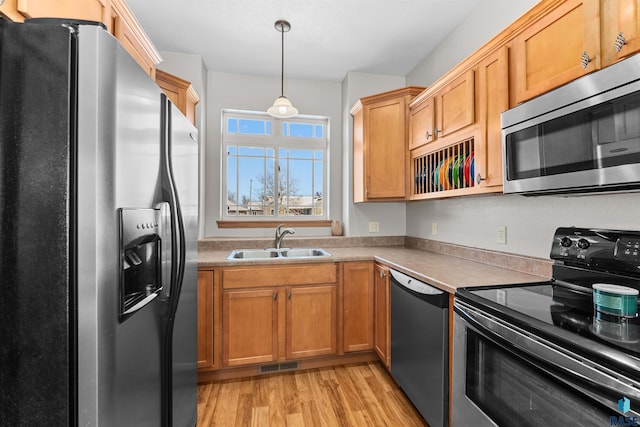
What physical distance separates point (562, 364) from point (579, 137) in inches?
31.0

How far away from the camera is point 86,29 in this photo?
0.72 meters

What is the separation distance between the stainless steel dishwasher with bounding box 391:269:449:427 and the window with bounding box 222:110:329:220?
59.1 inches

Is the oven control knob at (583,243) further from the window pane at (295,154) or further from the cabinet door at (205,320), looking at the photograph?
the window pane at (295,154)

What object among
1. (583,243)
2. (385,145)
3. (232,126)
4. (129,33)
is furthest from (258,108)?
(583,243)

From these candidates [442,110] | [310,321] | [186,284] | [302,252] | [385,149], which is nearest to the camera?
[186,284]

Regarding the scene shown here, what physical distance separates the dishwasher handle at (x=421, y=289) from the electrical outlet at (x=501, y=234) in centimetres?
63

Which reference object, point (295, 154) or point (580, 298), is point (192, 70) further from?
point (580, 298)

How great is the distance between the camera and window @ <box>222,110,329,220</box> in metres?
3.10

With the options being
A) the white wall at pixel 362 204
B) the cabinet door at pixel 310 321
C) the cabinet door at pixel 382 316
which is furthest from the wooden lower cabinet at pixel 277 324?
the white wall at pixel 362 204

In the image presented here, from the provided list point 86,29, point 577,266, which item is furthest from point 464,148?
point 86,29

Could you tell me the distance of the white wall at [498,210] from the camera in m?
1.35

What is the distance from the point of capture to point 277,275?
223 centimetres

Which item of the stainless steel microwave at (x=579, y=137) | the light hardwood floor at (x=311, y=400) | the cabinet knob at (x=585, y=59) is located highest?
the cabinet knob at (x=585, y=59)

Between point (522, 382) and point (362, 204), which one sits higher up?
point (362, 204)
